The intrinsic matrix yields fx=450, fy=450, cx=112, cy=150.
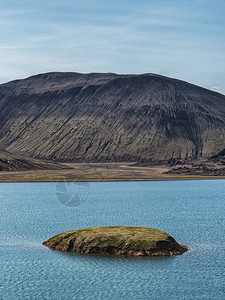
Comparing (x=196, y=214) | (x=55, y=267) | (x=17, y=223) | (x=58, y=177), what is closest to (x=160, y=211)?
(x=196, y=214)

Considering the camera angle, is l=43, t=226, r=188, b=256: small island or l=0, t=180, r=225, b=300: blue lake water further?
l=43, t=226, r=188, b=256: small island

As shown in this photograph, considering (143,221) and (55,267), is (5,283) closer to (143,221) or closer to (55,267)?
(55,267)

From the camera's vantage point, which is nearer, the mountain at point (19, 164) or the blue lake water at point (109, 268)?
the blue lake water at point (109, 268)

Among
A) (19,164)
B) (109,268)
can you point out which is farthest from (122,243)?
(19,164)

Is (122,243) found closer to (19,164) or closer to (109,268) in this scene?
(109,268)

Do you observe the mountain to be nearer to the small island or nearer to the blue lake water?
the blue lake water

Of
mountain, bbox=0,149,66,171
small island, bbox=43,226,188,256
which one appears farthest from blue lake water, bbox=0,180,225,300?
mountain, bbox=0,149,66,171

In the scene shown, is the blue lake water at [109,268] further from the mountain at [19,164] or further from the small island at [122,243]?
the mountain at [19,164]

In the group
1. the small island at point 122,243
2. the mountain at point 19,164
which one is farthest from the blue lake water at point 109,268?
the mountain at point 19,164
